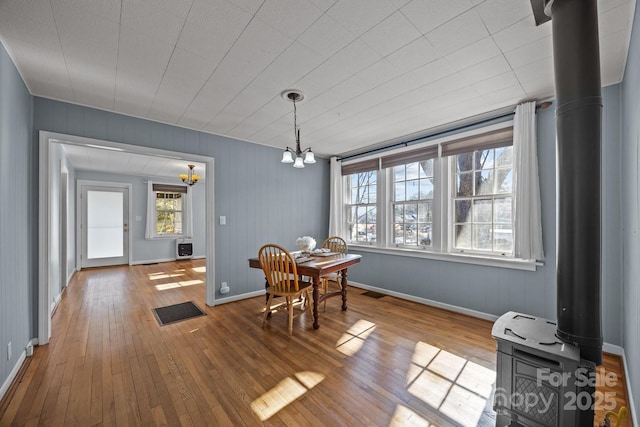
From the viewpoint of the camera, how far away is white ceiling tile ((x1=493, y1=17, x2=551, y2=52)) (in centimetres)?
172

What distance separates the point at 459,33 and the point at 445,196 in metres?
2.27

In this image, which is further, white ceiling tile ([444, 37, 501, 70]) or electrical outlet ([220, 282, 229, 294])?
electrical outlet ([220, 282, 229, 294])

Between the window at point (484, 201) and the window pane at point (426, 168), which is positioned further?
the window pane at point (426, 168)

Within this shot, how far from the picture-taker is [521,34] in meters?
A: 1.80

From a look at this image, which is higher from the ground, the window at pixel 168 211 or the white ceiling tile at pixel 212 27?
the white ceiling tile at pixel 212 27

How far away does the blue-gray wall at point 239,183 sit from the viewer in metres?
2.96

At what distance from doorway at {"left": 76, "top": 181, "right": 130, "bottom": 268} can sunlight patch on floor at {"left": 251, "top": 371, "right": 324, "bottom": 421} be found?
6.90 meters

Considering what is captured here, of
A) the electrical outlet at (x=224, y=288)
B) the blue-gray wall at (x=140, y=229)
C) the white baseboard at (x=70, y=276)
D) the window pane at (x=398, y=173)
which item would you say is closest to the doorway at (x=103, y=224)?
the blue-gray wall at (x=140, y=229)

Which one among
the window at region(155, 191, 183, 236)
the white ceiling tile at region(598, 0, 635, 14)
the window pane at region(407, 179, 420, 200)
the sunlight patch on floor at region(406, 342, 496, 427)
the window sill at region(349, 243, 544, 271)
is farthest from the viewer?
the window at region(155, 191, 183, 236)

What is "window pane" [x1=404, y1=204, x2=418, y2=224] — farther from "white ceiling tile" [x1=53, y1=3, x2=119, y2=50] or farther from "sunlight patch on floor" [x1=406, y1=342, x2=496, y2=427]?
"white ceiling tile" [x1=53, y1=3, x2=119, y2=50]

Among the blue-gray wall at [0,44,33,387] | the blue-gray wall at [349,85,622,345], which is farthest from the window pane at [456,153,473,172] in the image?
the blue-gray wall at [0,44,33,387]

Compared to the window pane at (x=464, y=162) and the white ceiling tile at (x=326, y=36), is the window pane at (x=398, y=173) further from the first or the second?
the white ceiling tile at (x=326, y=36)

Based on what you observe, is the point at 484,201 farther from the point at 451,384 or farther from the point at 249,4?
the point at 249,4

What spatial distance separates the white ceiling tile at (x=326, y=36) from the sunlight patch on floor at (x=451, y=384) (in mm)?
2535
